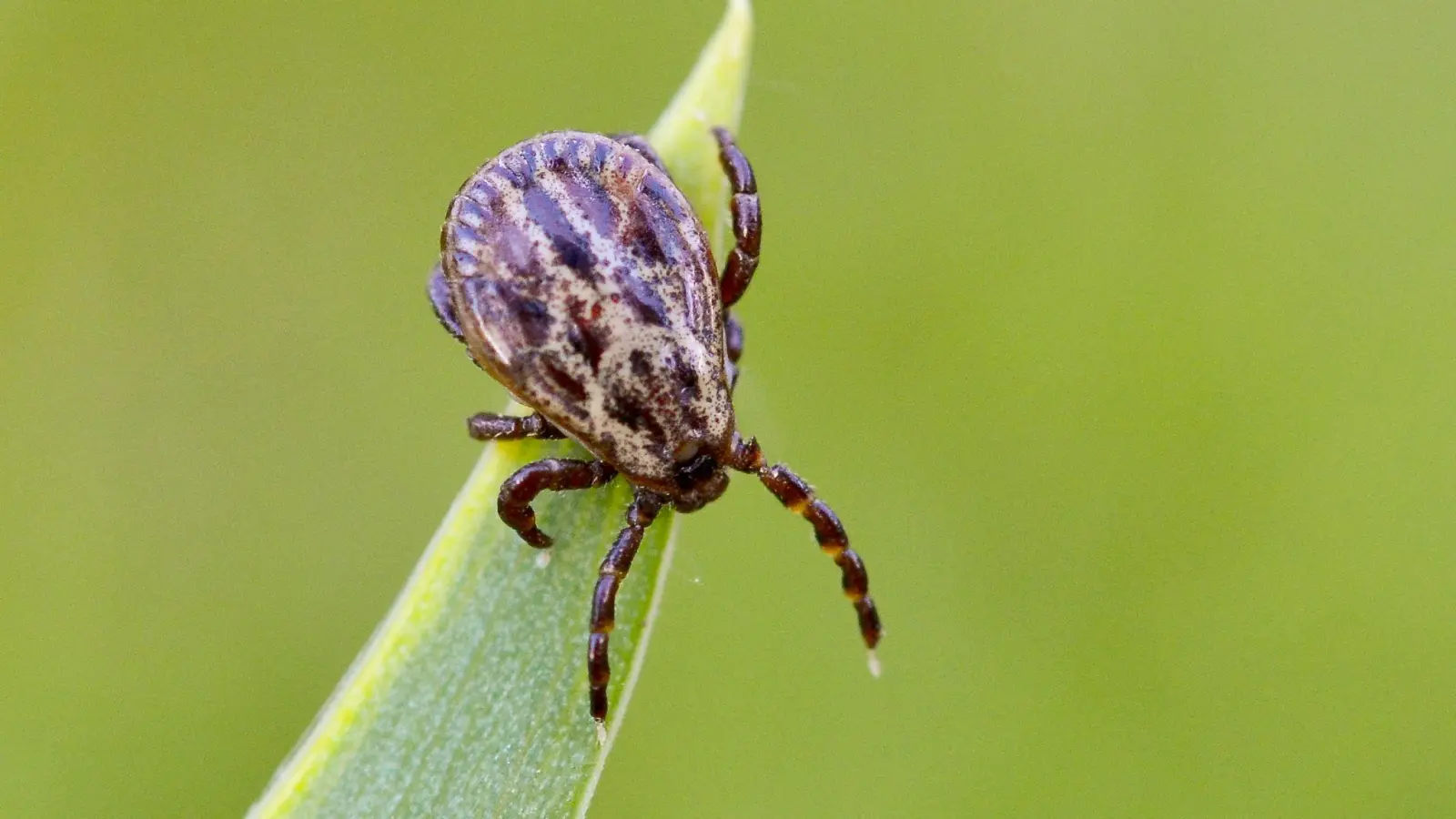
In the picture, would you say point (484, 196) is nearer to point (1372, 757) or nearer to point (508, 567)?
point (508, 567)

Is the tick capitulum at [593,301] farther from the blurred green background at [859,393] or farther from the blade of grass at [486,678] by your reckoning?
the blurred green background at [859,393]

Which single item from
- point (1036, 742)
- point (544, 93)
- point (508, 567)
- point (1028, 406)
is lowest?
point (1036, 742)

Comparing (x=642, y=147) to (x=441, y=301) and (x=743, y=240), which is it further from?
(x=441, y=301)

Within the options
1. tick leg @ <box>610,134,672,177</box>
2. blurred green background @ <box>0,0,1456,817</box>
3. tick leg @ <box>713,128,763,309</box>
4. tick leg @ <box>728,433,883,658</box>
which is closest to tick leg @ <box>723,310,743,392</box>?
tick leg @ <box>713,128,763,309</box>

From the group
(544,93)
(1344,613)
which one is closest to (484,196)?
(544,93)

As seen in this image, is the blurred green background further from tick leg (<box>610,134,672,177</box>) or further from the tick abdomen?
tick leg (<box>610,134,672,177</box>)

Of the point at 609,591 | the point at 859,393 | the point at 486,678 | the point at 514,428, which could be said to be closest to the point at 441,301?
the point at 514,428
